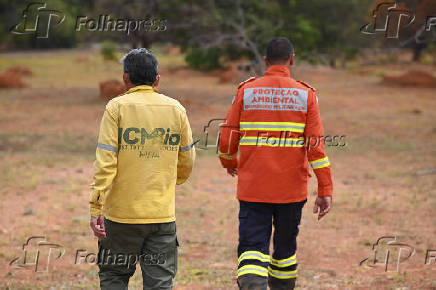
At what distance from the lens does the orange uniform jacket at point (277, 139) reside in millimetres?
4270

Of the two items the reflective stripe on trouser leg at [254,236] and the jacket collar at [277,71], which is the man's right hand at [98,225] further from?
the jacket collar at [277,71]

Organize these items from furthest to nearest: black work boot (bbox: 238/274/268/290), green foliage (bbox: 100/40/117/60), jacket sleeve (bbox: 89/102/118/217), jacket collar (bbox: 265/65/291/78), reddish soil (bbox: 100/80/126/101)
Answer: green foliage (bbox: 100/40/117/60) < reddish soil (bbox: 100/80/126/101) < jacket collar (bbox: 265/65/291/78) < black work boot (bbox: 238/274/268/290) < jacket sleeve (bbox: 89/102/118/217)

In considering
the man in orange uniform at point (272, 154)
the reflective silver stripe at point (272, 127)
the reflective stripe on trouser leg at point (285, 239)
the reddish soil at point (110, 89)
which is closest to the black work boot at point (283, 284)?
the reflective stripe on trouser leg at point (285, 239)

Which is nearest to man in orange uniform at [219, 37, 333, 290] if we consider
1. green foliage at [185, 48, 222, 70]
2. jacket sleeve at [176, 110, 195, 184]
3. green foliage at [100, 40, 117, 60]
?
jacket sleeve at [176, 110, 195, 184]

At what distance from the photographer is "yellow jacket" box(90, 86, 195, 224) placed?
3648 millimetres

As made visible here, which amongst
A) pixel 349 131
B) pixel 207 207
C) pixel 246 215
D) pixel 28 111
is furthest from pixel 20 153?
pixel 246 215

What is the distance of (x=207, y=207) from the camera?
9.15 meters

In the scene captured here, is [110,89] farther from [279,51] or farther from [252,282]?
[252,282]

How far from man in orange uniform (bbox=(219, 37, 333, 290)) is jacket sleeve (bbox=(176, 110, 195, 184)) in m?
0.49

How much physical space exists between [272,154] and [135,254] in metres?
1.13

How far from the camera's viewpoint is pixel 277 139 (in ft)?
14.0

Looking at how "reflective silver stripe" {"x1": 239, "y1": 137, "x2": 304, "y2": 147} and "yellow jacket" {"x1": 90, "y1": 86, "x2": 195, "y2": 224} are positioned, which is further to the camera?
"reflective silver stripe" {"x1": 239, "y1": 137, "x2": 304, "y2": 147}

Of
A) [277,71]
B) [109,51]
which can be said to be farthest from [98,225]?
[109,51]

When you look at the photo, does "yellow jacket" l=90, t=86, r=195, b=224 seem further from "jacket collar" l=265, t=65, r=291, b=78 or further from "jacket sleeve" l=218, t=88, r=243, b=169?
"jacket collar" l=265, t=65, r=291, b=78
